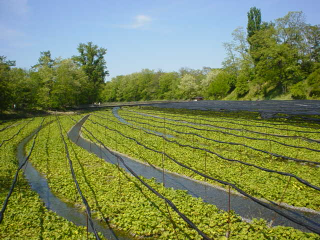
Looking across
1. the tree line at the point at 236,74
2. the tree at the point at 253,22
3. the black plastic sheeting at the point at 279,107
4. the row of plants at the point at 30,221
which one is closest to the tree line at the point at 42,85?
the tree line at the point at 236,74

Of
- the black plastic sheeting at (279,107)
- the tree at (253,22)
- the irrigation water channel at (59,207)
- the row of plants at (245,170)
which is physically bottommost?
the irrigation water channel at (59,207)

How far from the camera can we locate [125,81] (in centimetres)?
11512

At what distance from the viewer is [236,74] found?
83.8m

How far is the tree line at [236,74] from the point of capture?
48.0m

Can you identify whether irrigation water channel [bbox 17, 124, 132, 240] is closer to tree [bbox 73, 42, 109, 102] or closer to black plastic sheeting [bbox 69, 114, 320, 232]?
black plastic sheeting [bbox 69, 114, 320, 232]

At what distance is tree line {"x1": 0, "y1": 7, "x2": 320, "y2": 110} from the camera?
48000 mm

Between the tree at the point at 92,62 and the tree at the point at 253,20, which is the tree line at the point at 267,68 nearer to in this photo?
the tree at the point at 253,20

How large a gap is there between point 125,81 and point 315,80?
81722 millimetres

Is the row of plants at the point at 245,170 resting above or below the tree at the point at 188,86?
below

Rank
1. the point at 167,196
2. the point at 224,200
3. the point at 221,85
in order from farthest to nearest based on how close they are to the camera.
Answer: the point at 221,85 < the point at 167,196 < the point at 224,200

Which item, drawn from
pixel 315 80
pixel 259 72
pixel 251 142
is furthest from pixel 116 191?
pixel 259 72

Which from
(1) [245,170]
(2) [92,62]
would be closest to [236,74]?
(2) [92,62]

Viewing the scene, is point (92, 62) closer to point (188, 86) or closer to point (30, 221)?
point (188, 86)

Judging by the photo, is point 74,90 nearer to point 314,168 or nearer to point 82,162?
point 82,162
